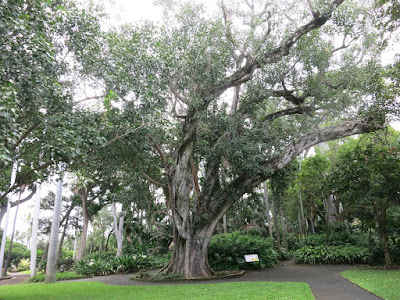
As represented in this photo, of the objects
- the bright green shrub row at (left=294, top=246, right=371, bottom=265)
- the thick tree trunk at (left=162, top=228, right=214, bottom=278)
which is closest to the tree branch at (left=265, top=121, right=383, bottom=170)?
the thick tree trunk at (left=162, top=228, right=214, bottom=278)

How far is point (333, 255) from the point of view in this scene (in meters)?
12.7

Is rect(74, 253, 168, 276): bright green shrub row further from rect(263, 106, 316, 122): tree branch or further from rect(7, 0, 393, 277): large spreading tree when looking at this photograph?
rect(263, 106, 316, 122): tree branch

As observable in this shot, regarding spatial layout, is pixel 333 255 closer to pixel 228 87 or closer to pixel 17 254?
pixel 228 87

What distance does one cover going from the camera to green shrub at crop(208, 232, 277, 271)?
1273 cm

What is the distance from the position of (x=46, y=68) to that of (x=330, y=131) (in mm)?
9527

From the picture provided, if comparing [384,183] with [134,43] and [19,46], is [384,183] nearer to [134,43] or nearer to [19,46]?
[134,43]

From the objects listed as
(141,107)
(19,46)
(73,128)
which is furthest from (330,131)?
(19,46)

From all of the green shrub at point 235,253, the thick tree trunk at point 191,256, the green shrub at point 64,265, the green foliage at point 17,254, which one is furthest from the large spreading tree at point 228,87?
the green foliage at point 17,254

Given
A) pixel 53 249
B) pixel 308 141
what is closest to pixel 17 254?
pixel 53 249

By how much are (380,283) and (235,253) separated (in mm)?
6565

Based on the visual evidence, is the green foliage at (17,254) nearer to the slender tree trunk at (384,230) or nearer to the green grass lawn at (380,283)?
the green grass lawn at (380,283)

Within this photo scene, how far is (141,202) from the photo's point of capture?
536 inches

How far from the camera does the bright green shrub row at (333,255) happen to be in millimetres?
12086

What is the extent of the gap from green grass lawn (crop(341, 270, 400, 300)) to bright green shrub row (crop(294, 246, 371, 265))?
3.53 meters
